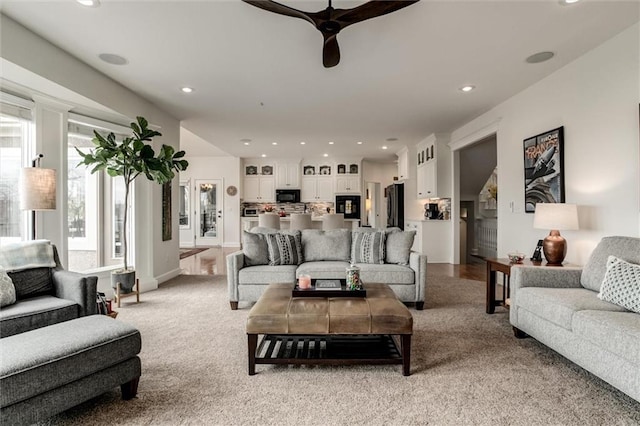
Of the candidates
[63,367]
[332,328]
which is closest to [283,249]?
[332,328]

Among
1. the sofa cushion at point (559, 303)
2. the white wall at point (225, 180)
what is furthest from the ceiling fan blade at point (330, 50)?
the white wall at point (225, 180)

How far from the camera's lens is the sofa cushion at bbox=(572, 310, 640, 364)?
175 centimetres

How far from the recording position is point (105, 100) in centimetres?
382

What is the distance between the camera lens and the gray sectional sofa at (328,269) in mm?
3695

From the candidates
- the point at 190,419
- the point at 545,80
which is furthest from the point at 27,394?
the point at 545,80

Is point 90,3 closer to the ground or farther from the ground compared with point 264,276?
farther from the ground

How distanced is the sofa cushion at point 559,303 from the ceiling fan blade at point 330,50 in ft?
7.92

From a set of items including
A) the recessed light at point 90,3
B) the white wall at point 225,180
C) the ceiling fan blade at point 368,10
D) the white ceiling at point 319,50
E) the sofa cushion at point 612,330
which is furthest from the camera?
the white wall at point 225,180

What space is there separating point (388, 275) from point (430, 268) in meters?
2.79

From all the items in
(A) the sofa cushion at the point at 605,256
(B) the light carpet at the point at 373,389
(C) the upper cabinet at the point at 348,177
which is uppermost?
A: (C) the upper cabinet at the point at 348,177

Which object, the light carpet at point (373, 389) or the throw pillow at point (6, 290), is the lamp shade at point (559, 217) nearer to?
the light carpet at point (373, 389)

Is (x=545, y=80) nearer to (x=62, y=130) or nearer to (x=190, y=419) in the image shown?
(x=190, y=419)

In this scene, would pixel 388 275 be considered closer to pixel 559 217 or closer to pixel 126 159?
pixel 559 217

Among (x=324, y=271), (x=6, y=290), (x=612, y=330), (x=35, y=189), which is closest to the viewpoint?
(x=612, y=330)
